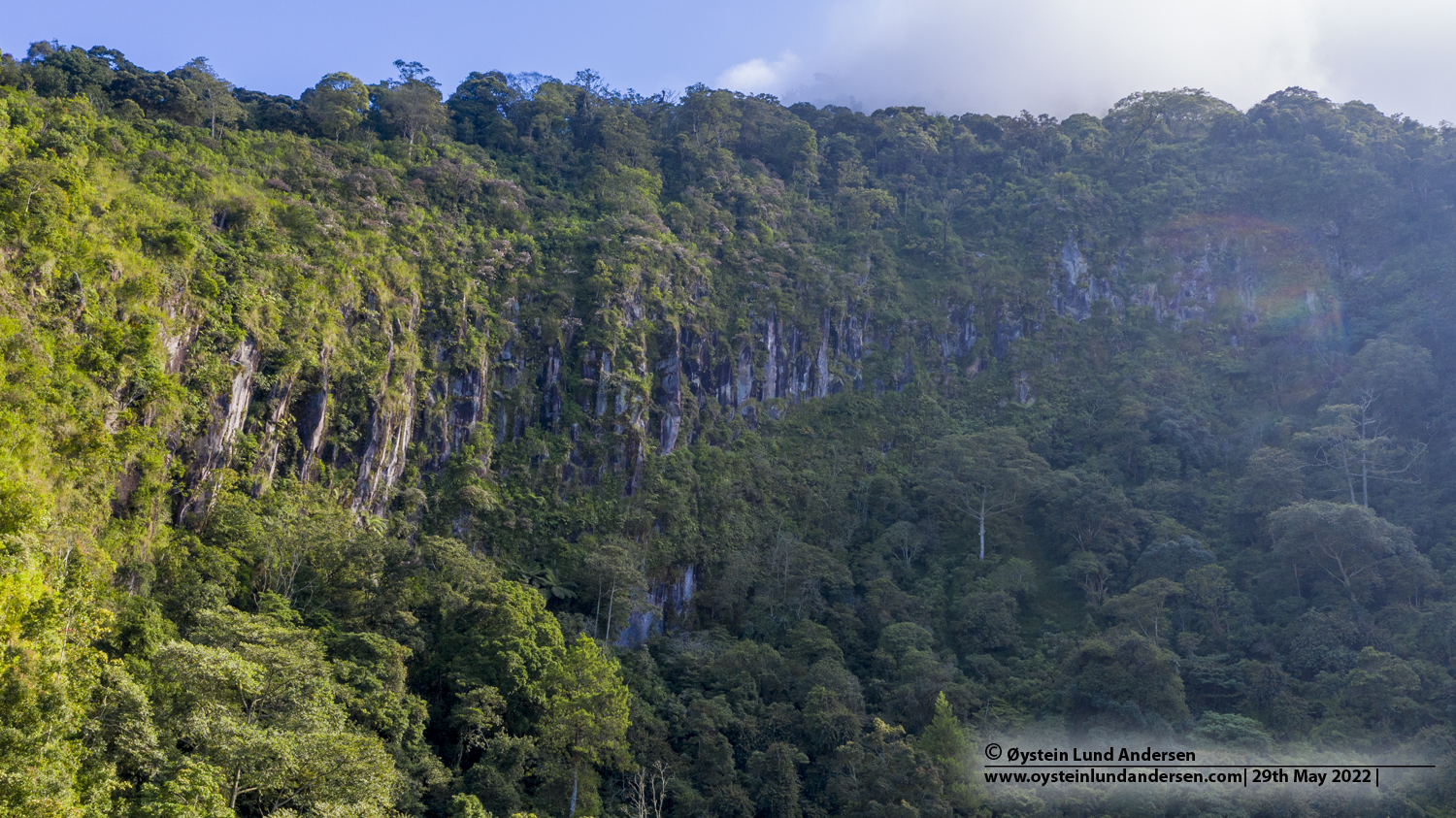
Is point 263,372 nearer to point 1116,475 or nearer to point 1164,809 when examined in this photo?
point 1164,809

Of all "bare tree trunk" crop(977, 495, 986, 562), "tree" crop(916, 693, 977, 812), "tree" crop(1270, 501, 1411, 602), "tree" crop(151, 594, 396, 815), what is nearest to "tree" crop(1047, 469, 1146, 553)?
"bare tree trunk" crop(977, 495, 986, 562)

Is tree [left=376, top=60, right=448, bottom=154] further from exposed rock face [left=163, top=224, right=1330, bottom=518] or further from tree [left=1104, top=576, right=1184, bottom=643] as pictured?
tree [left=1104, top=576, right=1184, bottom=643]

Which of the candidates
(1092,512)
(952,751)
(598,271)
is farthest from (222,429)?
(1092,512)

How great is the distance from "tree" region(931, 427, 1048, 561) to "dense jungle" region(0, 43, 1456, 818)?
283 millimetres

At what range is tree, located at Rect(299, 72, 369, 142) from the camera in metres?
43.0

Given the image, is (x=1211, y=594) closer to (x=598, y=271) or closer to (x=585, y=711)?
(x=585, y=711)

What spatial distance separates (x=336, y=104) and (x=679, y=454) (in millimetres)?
23063

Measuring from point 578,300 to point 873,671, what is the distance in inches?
795

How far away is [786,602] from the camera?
124 feet

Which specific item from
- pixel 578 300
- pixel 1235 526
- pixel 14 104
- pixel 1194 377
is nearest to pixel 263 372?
pixel 14 104

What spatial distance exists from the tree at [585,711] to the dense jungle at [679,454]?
0.46 feet

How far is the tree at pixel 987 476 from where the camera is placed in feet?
142

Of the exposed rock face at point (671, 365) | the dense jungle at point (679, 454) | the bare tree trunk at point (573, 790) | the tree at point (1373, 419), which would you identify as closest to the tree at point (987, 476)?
the dense jungle at point (679, 454)

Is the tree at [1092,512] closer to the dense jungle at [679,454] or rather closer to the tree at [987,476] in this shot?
the dense jungle at [679,454]
